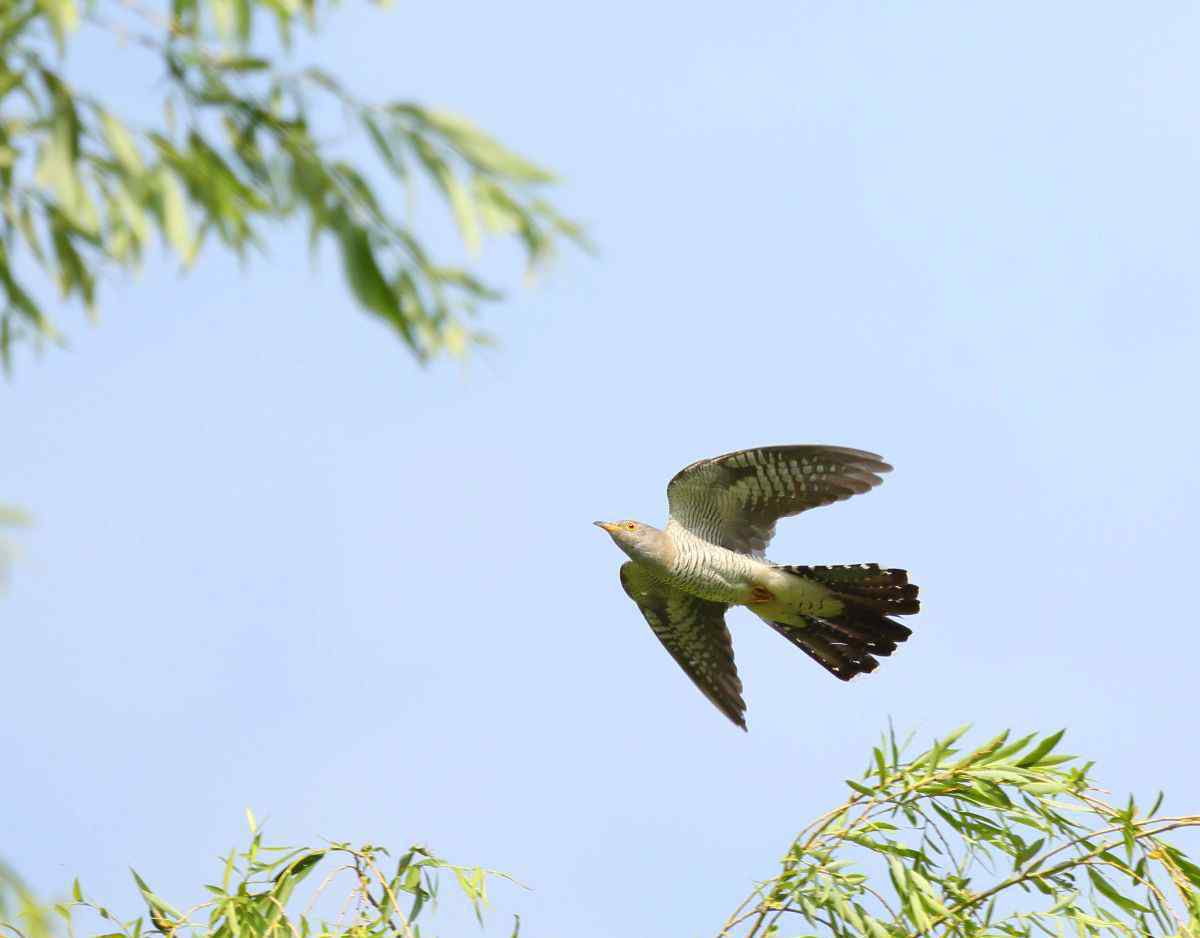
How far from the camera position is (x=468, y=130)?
296cm

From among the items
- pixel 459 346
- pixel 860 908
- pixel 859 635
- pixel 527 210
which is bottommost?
pixel 860 908

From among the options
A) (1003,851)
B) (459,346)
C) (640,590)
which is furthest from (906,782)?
(640,590)

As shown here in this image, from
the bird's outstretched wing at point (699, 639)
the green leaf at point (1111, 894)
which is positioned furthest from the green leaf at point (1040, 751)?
the bird's outstretched wing at point (699, 639)

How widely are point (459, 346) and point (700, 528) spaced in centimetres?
477

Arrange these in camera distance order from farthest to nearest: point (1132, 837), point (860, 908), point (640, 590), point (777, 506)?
point (640, 590)
point (777, 506)
point (860, 908)
point (1132, 837)

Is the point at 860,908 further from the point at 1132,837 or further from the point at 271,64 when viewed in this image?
the point at 271,64

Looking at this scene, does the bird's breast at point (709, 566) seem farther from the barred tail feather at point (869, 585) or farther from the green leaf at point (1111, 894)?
the green leaf at point (1111, 894)

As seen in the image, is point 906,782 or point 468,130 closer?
point 468,130

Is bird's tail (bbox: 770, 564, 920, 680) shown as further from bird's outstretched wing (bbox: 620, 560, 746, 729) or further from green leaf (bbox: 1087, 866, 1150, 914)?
green leaf (bbox: 1087, 866, 1150, 914)

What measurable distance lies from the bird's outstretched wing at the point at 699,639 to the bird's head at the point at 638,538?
710mm

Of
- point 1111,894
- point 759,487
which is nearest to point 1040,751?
point 1111,894

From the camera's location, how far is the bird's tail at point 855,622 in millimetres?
7703

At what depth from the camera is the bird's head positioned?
25.0 ft

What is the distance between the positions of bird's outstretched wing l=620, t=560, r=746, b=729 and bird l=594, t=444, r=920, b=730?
134 millimetres
